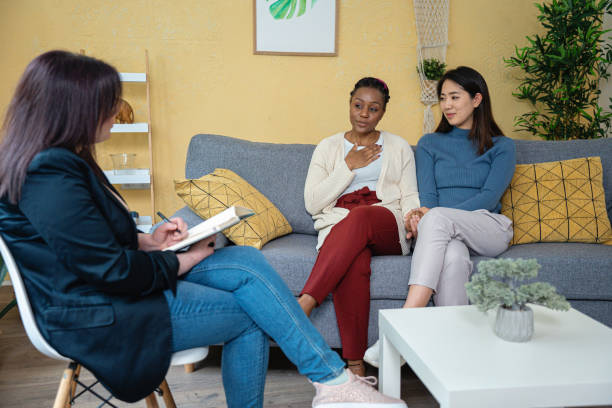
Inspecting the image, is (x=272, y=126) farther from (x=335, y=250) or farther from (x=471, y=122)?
(x=335, y=250)

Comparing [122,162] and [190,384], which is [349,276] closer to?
[190,384]

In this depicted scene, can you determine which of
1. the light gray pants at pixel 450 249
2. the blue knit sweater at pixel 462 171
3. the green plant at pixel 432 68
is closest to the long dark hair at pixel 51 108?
the light gray pants at pixel 450 249

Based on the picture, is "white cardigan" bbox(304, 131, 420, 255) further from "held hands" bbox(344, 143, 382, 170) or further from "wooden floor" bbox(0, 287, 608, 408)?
"wooden floor" bbox(0, 287, 608, 408)

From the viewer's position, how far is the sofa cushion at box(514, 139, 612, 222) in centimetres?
235

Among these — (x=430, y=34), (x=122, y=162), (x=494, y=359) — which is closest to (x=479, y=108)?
(x=430, y=34)

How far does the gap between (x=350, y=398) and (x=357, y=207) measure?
0.91 metres

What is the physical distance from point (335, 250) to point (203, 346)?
0.74m

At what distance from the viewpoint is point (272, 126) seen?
A: 10.4 feet

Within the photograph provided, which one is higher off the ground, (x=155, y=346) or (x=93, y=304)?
(x=93, y=304)

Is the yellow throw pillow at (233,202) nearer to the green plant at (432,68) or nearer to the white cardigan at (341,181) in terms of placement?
the white cardigan at (341,181)

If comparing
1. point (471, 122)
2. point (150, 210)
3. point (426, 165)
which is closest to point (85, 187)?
point (426, 165)

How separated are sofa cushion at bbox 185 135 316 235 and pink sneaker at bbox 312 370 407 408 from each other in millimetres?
1185

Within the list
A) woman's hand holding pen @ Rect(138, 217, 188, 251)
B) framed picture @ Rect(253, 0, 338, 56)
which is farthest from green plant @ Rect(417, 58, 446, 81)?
woman's hand holding pen @ Rect(138, 217, 188, 251)

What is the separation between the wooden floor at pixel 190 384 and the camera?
1.65 m
